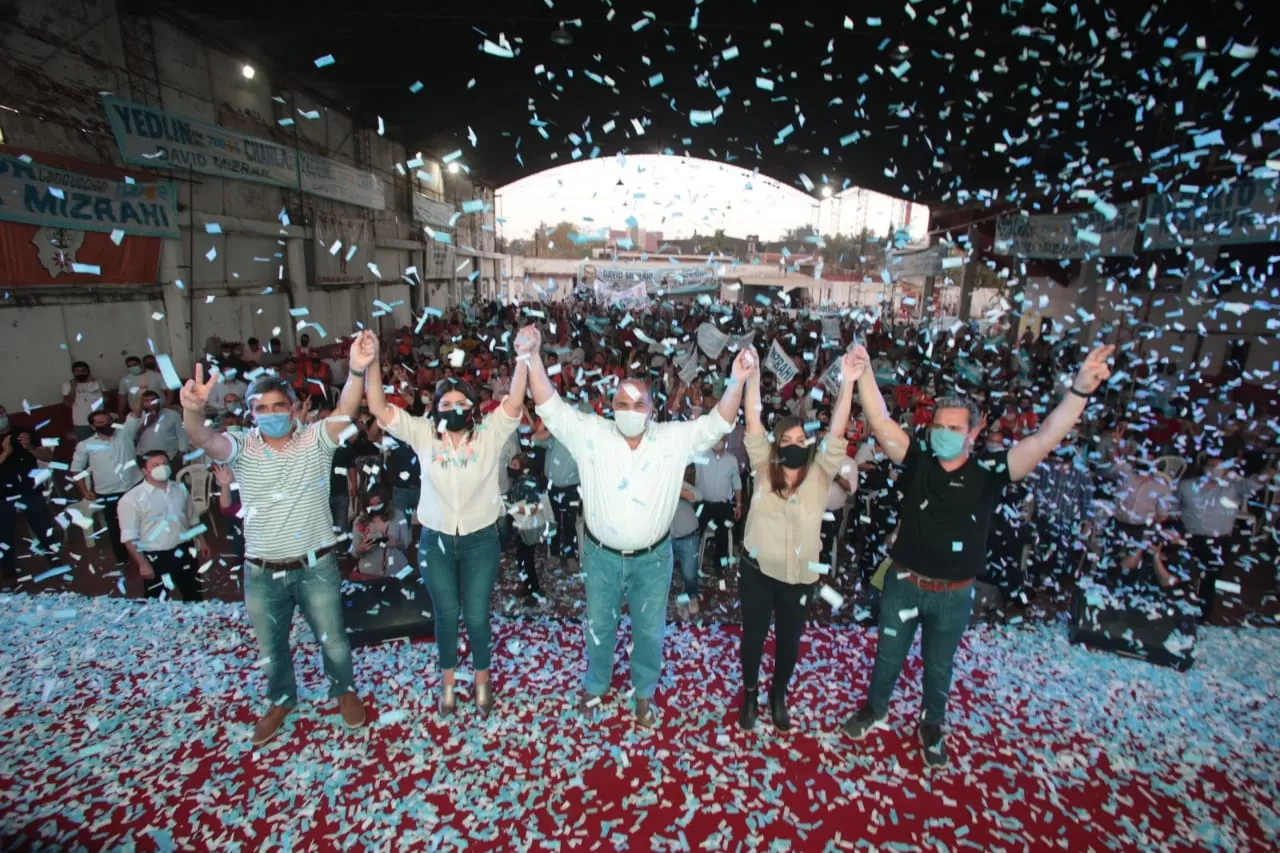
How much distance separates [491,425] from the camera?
2936 mm

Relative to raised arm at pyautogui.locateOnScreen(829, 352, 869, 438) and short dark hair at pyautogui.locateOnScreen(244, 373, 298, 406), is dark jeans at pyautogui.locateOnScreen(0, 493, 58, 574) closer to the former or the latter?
short dark hair at pyautogui.locateOnScreen(244, 373, 298, 406)

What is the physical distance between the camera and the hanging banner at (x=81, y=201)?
741 cm

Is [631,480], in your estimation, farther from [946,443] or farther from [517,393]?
[946,443]

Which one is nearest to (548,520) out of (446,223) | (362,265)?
(362,265)

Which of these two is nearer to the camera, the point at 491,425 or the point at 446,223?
the point at 491,425

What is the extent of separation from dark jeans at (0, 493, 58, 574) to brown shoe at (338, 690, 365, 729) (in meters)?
4.33

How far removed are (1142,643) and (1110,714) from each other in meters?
Result: 0.76

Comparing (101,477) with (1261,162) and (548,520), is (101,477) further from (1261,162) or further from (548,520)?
(1261,162)

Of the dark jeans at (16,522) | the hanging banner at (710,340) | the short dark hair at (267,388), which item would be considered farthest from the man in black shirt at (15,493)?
the hanging banner at (710,340)

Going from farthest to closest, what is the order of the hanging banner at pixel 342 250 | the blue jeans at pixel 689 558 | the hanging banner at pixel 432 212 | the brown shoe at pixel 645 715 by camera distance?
the hanging banner at pixel 432 212, the hanging banner at pixel 342 250, the blue jeans at pixel 689 558, the brown shoe at pixel 645 715

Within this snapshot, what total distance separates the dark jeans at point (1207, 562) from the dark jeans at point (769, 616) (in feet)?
13.3

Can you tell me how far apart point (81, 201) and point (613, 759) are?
10375 mm

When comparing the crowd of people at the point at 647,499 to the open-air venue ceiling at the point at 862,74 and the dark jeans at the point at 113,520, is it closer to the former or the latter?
the dark jeans at the point at 113,520

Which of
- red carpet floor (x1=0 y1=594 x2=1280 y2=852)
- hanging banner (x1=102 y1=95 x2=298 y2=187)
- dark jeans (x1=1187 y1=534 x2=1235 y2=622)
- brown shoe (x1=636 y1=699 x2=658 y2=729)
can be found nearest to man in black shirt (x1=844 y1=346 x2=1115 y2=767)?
red carpet floor (x1=0 y1=594 x2=1280 y2=852)
